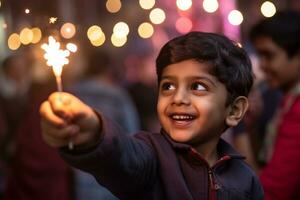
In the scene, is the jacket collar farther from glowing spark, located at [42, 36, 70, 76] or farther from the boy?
glowing spark, located at [42, 36, 70, 76]

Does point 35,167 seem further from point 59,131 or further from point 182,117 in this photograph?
point 59,131

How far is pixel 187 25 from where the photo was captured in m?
8.31

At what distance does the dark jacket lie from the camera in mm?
2043

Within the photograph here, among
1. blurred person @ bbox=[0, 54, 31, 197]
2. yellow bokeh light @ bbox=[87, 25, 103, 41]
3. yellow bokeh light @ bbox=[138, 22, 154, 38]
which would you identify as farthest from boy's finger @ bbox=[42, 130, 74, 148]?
yellow bokeh light @ bbox=[138, 22, 154, 38]

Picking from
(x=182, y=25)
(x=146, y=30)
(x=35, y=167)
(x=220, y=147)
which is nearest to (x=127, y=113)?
(x=35, y=167)

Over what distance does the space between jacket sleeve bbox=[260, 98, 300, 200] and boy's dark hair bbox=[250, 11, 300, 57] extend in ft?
2.32

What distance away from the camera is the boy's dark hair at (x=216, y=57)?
2408 mm

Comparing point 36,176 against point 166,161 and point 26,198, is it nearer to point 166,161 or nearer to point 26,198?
point 26,198

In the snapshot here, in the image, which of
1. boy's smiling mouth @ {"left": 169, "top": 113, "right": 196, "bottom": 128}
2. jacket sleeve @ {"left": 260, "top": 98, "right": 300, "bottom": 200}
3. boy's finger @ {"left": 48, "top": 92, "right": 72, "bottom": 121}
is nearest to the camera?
boy's finger @ {"left": 48, "top": 92, "right": 72, "bottom": 121}

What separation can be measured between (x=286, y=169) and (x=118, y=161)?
1.47m

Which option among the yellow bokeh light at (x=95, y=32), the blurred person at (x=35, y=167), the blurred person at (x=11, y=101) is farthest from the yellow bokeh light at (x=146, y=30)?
the yellow bokeh light at (x=95, y=32)

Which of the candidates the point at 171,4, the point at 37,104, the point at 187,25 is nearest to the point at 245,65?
the point at 37,104

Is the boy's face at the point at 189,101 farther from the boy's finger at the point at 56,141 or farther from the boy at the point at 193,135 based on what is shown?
the boy's finger at the point at 56,141

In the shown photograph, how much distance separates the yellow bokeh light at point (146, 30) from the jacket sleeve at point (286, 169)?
16.8 feet
